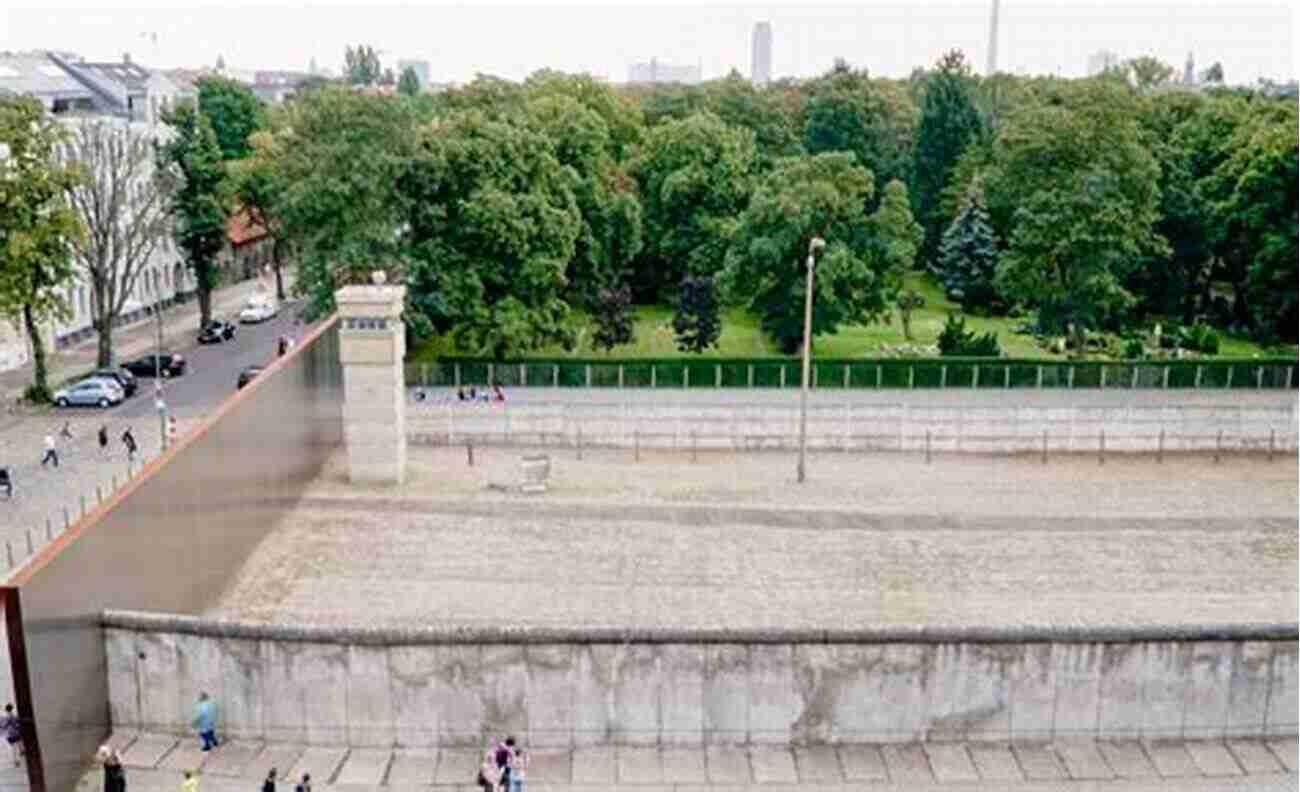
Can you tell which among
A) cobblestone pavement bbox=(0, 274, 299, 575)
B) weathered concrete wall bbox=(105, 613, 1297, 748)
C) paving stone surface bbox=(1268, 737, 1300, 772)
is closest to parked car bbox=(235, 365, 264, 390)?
cobblestone pavement bbox=(0, 274, 299, 575)

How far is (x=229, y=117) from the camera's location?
85562mm

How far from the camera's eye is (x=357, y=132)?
172 ft

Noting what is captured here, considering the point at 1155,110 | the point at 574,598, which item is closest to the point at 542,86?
the point at 1155,110

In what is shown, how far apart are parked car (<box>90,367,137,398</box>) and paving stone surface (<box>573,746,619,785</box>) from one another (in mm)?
32767

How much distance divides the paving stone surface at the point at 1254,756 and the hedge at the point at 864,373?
31035mm

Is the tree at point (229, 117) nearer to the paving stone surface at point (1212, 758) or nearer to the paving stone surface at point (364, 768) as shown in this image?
the paving stone surface at point (364, 768)

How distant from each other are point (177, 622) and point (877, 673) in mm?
11317

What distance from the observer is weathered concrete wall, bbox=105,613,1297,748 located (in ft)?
70.0

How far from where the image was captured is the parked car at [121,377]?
4838 cm

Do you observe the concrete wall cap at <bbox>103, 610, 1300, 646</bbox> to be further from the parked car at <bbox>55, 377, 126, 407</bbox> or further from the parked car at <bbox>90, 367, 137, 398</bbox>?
the parked car at <bbox>90, 367, 137, 398</bbox>

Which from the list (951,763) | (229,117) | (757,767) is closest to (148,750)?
(757,767)

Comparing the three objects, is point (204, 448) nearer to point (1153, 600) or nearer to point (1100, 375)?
point (1153, 600)

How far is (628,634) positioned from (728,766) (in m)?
2.70

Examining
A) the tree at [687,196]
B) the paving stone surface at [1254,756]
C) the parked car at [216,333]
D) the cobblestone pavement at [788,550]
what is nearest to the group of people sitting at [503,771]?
the cobblestone pavement at [788,550]
